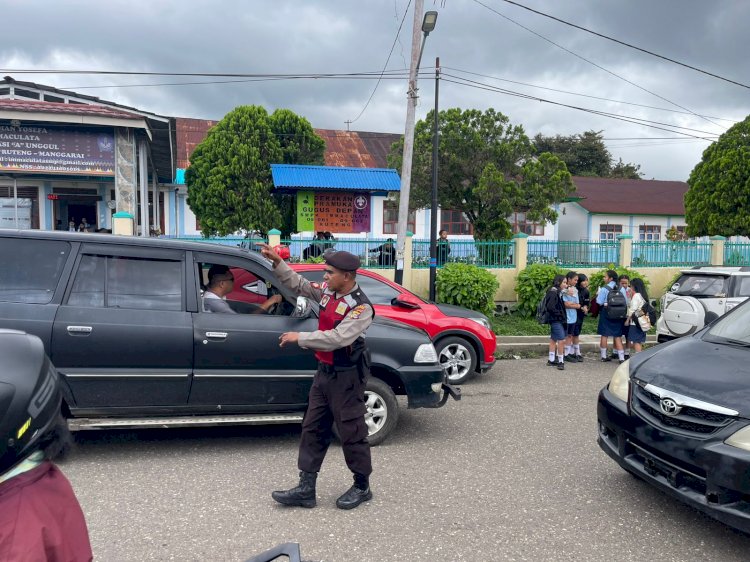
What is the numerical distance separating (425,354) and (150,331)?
2323mm

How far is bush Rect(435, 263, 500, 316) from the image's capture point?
1212 centimetres

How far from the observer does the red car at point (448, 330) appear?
8.27m

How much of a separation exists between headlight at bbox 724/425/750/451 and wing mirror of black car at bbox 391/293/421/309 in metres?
5.10

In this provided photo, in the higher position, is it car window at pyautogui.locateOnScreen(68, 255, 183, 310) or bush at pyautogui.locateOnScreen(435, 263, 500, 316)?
car window at pyautogui.locateOnScreen(68, 255, 183, 310)

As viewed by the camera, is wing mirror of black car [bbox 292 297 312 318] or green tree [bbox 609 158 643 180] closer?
wing mirror of black car [bbox 292 297 312 318]

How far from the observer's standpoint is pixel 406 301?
8336mm

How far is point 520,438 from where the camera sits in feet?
19.1

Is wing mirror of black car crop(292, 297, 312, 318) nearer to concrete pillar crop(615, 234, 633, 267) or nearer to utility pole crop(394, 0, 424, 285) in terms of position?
utility pole crop(394, 0, 424, 285)

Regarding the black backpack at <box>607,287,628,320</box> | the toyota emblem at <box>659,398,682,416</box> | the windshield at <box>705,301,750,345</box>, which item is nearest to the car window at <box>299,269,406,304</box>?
the black backpack at <box>607,287,628,320</box>

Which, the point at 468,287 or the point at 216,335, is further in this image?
the point at 468,287

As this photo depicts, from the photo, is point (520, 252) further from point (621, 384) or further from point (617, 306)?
point (621, 384)

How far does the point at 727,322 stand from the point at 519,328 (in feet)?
23.9

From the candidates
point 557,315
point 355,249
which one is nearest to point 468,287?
point 355,249

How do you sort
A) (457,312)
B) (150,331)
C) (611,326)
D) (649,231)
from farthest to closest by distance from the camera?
(649,231) < (611,326) < (457,312) < (150,331)
